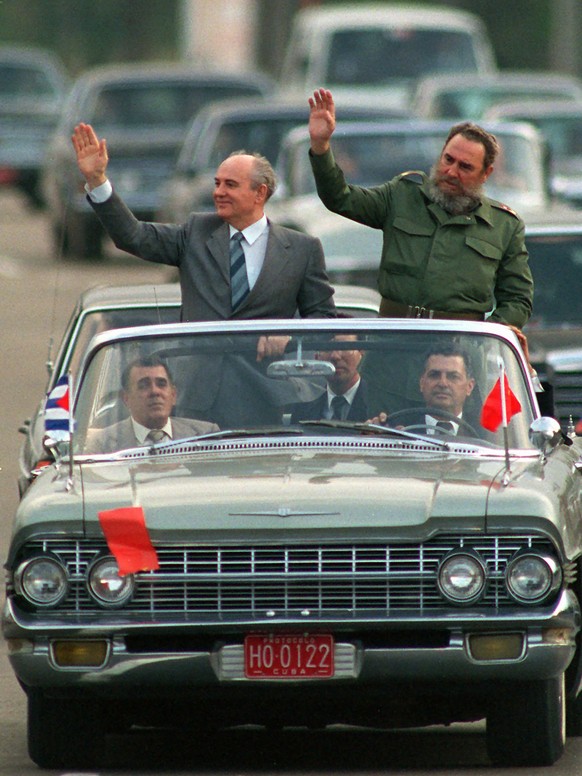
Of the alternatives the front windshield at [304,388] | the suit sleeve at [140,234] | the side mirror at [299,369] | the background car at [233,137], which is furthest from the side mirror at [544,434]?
the background car at [233,137]

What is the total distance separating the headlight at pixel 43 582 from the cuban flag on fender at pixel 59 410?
70 cm

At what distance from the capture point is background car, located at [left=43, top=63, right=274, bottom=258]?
80.2 ft

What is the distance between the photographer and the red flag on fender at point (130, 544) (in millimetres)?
6340

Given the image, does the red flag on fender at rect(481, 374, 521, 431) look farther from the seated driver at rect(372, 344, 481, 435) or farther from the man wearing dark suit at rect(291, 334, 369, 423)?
the man wearing dark suit at rect(291, 334, 369, 423)

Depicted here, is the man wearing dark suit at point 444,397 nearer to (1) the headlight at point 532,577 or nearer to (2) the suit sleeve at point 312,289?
(1) the headlight at point 532,577

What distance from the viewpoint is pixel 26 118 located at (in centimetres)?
3203

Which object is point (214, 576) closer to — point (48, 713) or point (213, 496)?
point (213, 496)

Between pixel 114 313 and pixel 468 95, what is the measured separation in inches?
633

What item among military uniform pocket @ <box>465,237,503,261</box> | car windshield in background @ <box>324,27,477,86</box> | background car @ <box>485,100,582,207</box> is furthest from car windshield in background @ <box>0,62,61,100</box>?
military uniform pocket @ <box>465,237,503,261</box>

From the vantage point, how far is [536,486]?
657cm

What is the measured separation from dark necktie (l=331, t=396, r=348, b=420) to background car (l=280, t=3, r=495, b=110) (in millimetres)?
20450

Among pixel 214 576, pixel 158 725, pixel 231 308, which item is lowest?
pixel 158 725

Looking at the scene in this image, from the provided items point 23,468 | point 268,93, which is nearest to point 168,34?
point 268,93

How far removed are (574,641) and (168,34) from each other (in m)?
61.9
